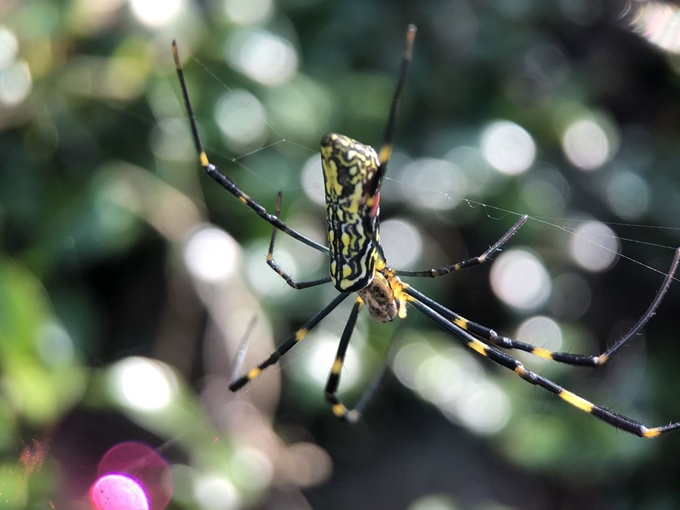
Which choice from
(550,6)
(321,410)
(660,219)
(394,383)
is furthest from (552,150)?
(321,410)

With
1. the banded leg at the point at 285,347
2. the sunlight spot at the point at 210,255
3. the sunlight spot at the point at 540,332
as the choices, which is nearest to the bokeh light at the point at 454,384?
the sunlight spot at the point at 540,332

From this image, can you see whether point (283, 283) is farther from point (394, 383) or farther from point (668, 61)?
point (668, 61)

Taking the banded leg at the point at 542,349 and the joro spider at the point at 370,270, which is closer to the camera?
the joro spider at the point at 370,270

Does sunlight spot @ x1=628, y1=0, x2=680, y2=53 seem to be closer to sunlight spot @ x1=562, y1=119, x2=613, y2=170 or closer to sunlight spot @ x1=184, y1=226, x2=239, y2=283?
sunlight spot @ x1=562, y1=119, x2=613, y2=170

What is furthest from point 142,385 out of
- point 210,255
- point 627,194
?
point 627,194

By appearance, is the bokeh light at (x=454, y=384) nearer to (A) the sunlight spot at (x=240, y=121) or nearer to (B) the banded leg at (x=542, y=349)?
(B) the banded leg at (x=542, y=349)

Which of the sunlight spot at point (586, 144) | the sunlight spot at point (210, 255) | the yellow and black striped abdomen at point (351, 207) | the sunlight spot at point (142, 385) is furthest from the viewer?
the sunlight spot at point (586, 144)
